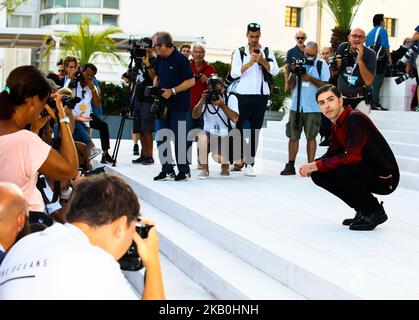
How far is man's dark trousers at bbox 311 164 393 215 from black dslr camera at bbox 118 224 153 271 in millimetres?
4056

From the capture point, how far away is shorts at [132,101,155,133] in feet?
42.2

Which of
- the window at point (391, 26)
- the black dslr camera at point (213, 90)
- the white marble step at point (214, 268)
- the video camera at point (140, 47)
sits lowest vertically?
the white marble step at point (214, 268)

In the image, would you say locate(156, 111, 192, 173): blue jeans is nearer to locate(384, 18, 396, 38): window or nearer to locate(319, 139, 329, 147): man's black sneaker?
locate(319, 139, 329, 147): man's black sneaker

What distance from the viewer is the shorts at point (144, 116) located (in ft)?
42.2

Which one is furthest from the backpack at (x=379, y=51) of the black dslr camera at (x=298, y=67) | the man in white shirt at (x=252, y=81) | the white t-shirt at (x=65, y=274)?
the white t-shirt at (x=65, y=274)

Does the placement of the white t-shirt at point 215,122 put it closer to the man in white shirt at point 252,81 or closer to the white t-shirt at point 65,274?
the man in white shirt at point 252,81

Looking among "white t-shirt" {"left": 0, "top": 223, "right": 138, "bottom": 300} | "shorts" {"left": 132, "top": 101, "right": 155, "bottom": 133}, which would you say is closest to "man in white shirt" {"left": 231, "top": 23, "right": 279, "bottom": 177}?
"shorts" {"left": 132, "top": 101, "right": 155, "bottom": 133}

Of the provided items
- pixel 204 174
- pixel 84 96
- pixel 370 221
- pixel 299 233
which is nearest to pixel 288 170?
pixel 204 174

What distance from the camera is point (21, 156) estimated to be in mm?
4969

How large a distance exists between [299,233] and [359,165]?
2.40 feet

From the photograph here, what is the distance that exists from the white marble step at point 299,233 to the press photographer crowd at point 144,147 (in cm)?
44

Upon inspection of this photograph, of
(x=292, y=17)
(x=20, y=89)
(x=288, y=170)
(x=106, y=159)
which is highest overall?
(x=292, y=17)

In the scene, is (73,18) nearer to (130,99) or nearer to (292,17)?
(292,17)
